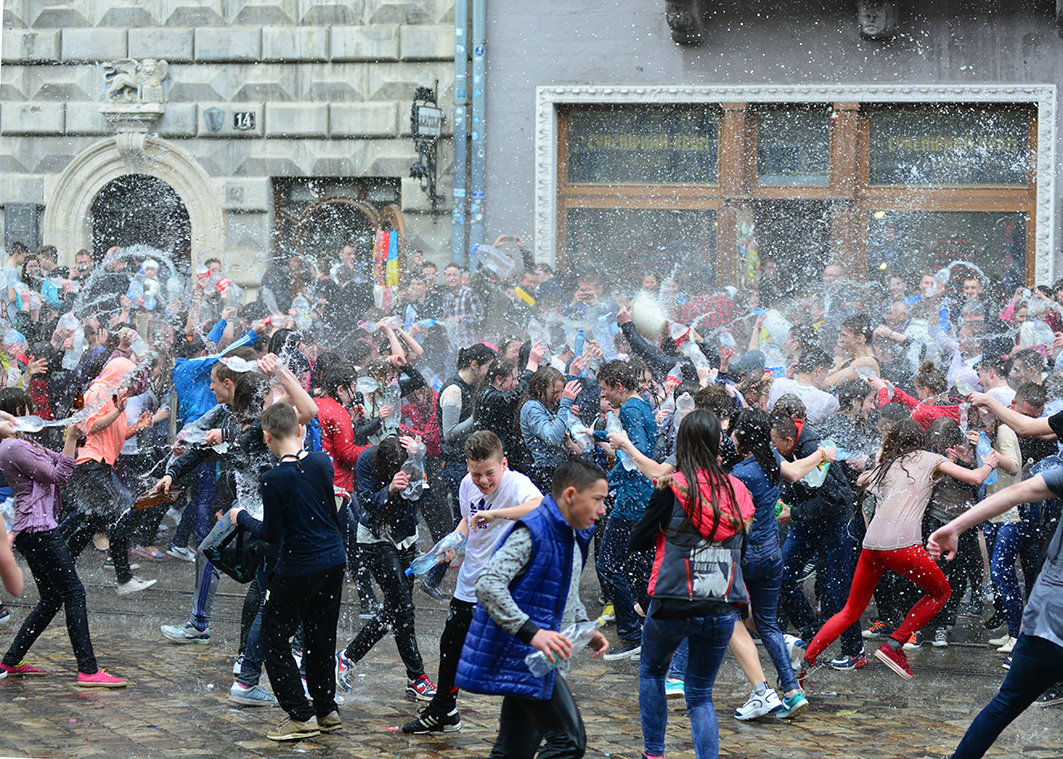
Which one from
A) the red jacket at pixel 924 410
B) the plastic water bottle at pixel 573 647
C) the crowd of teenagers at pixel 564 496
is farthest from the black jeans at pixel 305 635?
the red jacket at pixel 924 410

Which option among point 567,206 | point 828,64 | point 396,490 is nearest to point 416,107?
point 567,206

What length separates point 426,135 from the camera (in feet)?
48.2

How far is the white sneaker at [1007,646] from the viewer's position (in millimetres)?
7766

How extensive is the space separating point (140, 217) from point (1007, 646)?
455 inches

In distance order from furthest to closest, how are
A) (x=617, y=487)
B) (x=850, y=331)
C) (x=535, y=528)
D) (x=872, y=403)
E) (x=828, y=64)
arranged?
(x=828, y=64) < (x=850, y=331) < (x=872, y=403) < (x=617, y=487) < (x=535, y=528)

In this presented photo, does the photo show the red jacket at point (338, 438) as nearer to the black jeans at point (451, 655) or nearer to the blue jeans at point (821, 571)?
the black jeans at point (451, 655)

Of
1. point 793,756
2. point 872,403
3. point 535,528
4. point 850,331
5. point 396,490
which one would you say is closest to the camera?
point 535,528

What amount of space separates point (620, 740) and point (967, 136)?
1044cm

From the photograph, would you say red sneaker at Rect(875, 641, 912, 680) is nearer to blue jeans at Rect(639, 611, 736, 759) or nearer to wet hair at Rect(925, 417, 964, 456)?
wet hair at Rect(925, 417, 964, 456)

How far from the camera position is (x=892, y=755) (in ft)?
19.0

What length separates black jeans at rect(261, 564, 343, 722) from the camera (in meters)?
5.84

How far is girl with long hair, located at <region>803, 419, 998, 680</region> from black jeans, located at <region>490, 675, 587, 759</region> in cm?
252

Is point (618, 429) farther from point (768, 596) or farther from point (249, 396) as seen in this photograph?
point (249, 396)

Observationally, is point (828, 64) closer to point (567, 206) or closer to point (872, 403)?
point (567, 206)
